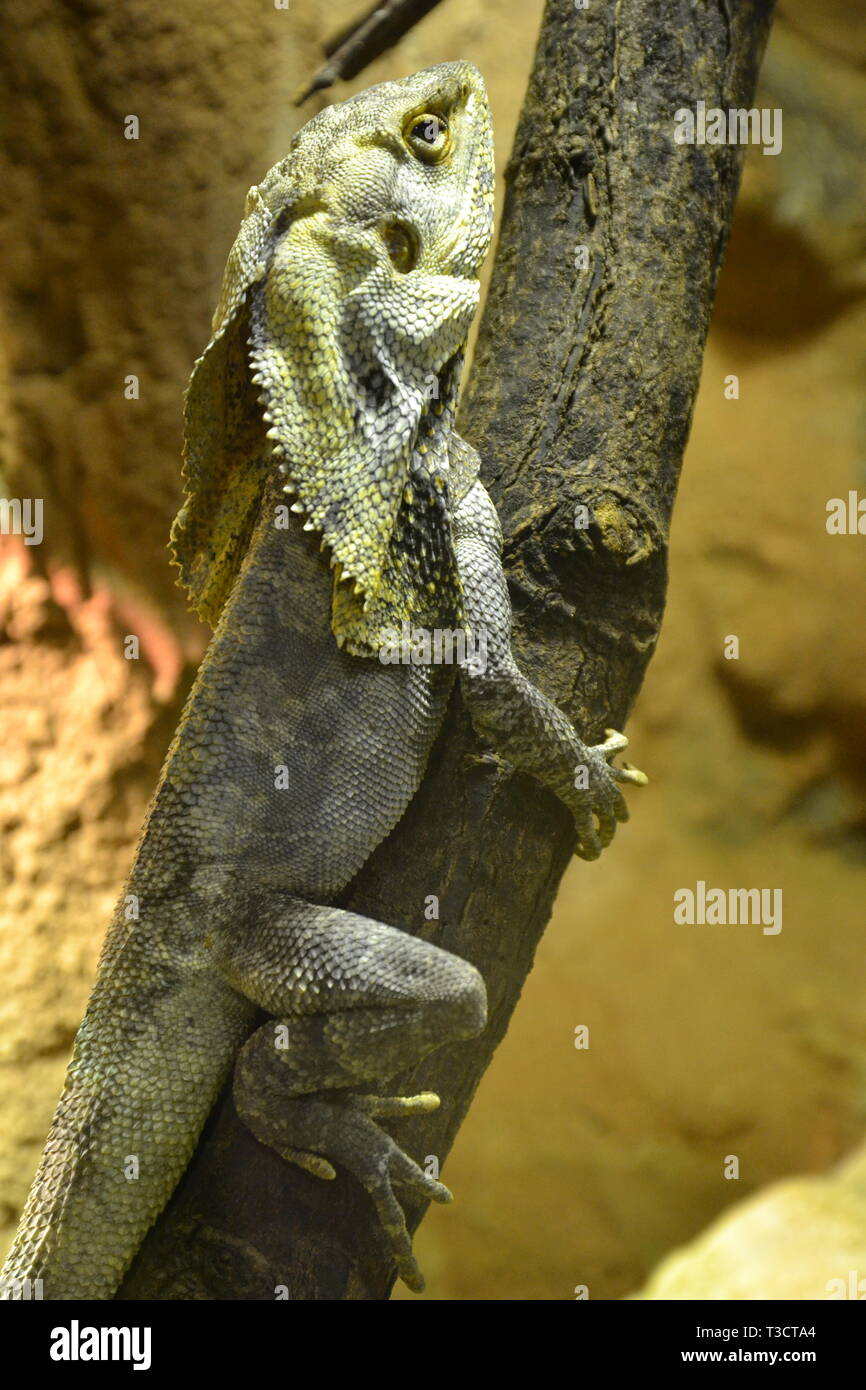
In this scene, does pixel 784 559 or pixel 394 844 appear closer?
pixel 394 844

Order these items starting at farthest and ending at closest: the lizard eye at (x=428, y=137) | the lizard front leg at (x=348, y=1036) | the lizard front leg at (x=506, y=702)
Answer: the lizard eye at (x=428, y=137), the lizard front leg at (x=506, y=702), the lizard front leg at (x=348, y=1036)

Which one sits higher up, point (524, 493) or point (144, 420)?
point (144, 420)

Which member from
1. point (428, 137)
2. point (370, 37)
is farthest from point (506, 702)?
point (370, 37)

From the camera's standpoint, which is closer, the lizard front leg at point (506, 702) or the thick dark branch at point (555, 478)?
the thick dark branch at point (555, 478)

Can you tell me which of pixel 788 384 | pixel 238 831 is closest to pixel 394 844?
pixel 238 831

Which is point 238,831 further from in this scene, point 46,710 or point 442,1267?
point 442,1267

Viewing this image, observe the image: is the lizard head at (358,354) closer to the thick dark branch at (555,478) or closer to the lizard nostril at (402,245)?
the lizard nostril at (402,245)

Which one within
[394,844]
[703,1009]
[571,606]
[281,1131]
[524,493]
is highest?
[524,493]

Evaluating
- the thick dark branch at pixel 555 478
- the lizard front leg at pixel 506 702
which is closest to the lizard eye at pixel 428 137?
the thick dark branch at pixel 555 478
